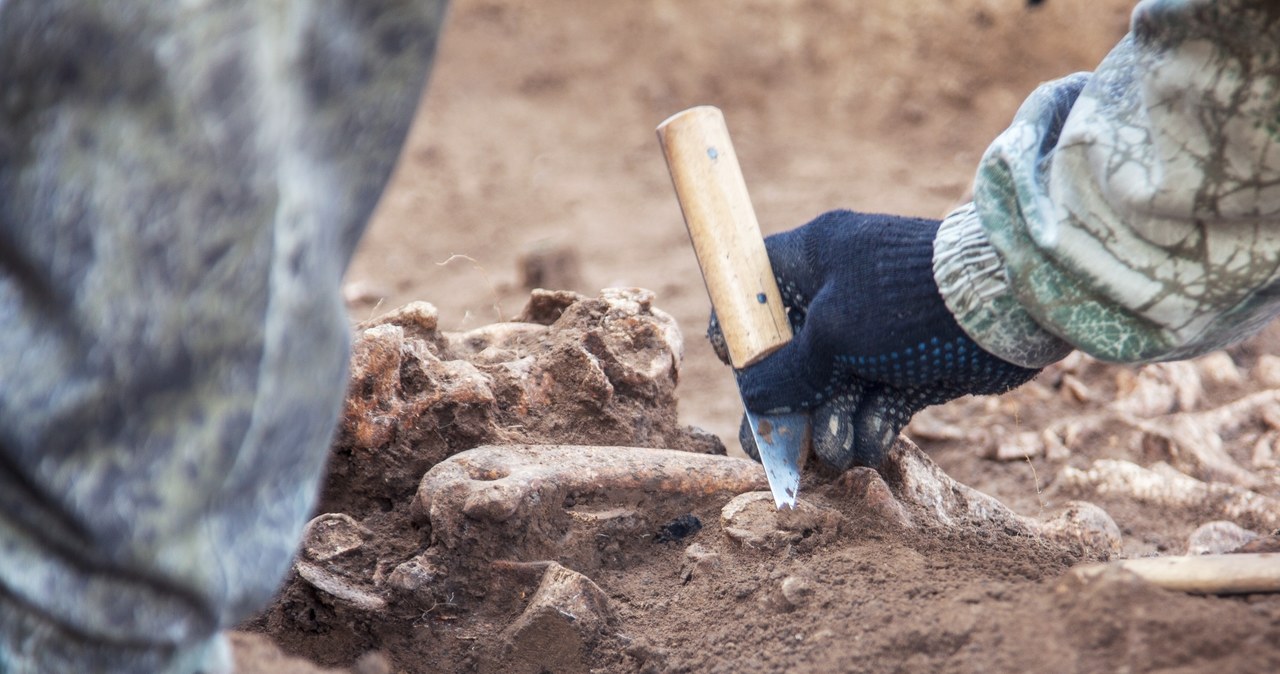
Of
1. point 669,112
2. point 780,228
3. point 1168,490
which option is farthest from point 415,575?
point 669,112

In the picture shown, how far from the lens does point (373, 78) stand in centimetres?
114

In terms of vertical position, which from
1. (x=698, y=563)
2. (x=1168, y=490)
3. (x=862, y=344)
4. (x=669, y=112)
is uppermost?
(x=862, y=344)

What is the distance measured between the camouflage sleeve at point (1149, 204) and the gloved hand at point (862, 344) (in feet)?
0.36

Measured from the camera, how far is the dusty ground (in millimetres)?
1672

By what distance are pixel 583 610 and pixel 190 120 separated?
116 centimetres

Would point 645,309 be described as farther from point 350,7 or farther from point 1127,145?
point 350,7

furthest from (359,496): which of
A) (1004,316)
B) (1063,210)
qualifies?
(1063,210)

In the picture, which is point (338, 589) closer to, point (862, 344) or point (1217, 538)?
point (862, 344)

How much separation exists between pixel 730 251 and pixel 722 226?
0.05 meters

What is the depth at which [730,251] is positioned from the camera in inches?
86.0

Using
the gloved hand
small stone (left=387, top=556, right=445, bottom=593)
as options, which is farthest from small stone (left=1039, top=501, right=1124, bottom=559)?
small stone (left=387, top=556, right=445, bottom=593)

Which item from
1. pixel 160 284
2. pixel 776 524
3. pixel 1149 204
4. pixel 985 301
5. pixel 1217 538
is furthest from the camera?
pixel 1217 538

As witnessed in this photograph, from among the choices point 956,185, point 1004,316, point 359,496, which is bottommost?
point 956,185

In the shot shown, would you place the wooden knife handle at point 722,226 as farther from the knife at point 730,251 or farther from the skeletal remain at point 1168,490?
the skeletal remain at point 1168,490
